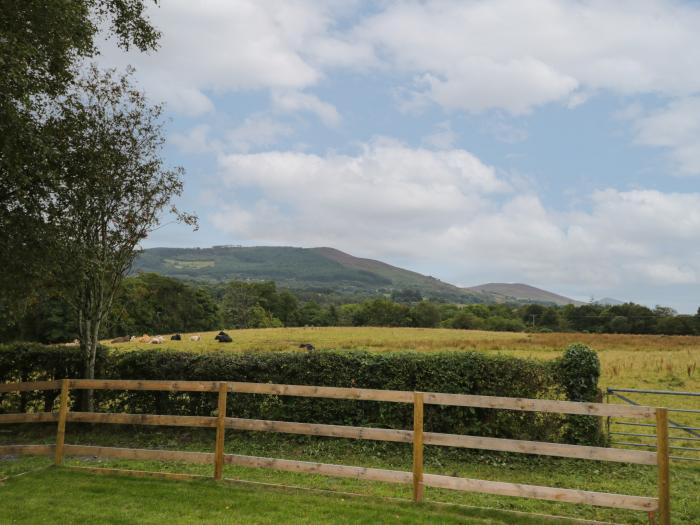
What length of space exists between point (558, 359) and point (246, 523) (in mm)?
8793

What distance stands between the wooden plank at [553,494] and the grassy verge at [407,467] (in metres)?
0.95

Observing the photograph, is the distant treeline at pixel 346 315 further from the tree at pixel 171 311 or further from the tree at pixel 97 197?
the tree at pixel 97 197

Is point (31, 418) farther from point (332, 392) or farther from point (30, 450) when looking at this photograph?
point (332, 392)

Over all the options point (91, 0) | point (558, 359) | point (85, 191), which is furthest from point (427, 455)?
point (91, 0)

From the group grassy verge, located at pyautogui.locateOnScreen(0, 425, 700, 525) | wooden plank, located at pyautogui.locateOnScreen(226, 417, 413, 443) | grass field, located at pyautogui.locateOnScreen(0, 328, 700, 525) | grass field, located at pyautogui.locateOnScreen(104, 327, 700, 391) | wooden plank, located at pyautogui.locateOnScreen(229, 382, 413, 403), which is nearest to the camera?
grass field, located at pyautogui.locateOnScreen(0, 328, 700, 525)

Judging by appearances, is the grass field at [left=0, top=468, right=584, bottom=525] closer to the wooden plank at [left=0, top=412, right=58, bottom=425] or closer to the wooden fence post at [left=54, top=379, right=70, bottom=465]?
the wooden fence post at [left=54, top=379, right=70, bottom=465]

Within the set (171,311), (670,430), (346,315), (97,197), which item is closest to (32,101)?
(97,197)

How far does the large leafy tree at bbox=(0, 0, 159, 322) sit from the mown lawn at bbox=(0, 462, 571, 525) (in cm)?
449

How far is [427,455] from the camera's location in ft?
35.9

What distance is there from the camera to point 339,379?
12.3m

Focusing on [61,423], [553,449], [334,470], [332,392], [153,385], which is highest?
[332,392]

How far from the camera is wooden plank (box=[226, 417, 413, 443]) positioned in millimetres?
6980

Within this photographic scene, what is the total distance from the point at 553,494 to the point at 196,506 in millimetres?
4536

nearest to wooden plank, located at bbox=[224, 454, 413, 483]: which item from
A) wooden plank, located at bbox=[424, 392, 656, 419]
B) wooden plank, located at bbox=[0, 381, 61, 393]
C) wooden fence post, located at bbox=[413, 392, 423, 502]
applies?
wooden fence post, located at bbox=[413, 392, 423, 502]
